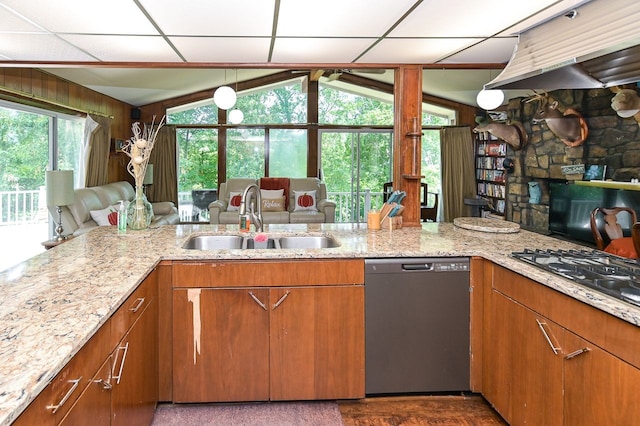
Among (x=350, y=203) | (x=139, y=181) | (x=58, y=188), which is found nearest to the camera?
(x=139, y=181)

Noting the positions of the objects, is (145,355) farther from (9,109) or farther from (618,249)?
(9,109)

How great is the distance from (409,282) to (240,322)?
34.4 inches

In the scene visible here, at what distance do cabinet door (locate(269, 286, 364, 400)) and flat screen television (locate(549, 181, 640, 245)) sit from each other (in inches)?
130

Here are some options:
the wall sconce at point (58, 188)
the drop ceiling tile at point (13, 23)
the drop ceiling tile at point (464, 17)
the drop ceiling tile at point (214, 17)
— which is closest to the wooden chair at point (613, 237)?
the drop ceiling tile at point (464, 17)

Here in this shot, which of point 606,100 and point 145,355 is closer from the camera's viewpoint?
point 145,355

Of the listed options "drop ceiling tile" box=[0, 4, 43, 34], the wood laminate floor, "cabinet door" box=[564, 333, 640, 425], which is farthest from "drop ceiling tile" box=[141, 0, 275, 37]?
the wood laminate floor

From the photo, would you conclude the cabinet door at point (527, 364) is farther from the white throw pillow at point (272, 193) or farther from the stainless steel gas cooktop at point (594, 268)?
the white throw pillow at point (272, 193)

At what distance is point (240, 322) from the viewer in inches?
93.4

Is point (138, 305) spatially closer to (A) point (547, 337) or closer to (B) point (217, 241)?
(B) point (217, 241)

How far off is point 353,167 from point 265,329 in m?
7.13

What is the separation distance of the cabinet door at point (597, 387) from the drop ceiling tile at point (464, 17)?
4.58ft

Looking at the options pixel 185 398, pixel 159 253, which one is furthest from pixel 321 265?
pixel 185 398

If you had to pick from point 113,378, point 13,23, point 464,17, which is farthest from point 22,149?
point 464,17

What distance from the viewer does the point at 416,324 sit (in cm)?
246
